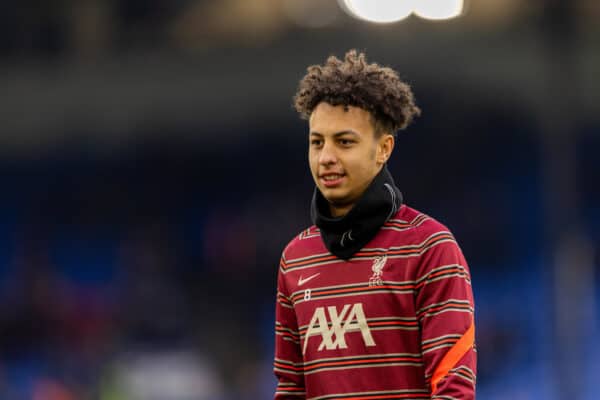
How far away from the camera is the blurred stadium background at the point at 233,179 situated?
8.50 meters

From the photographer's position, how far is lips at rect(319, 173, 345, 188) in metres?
2.48

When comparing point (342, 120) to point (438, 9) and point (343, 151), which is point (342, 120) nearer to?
point (343, 151)

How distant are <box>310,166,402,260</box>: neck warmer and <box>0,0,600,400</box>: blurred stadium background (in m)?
5.50

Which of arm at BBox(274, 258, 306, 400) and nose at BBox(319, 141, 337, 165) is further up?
nose at BBox(319, 141, 337, 165)

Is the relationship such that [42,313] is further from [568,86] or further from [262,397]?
[568,86]

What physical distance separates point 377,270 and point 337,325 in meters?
0.15

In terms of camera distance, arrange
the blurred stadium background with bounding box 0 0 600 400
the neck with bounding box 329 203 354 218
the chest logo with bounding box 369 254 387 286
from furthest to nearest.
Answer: the blurred stadium background with bounding box 0 0 600 400
the neck with bounding box 329 203 354 218
the chest logo with bounding box 369 254 387 286

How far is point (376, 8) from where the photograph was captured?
8703 millimetres

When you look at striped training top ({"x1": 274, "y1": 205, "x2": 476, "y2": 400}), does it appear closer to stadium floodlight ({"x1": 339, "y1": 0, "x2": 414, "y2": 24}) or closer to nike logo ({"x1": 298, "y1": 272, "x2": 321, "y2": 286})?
nike logo ({"x1": 298, "y1": 272, "x2": 321, "y2": 286})

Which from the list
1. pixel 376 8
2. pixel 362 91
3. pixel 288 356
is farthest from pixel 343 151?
pixel 376 8

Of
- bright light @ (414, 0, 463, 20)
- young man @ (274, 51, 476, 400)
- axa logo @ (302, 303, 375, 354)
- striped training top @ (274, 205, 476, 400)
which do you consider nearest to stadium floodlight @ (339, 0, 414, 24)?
bright light @ (414, 0, 463, 20)

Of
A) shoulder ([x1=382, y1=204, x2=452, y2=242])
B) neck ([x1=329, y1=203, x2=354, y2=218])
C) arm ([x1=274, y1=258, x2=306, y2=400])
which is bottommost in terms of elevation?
arm ([x1=274, y1=258, x2=306, y2=400])

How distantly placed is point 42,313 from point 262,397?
2306mm

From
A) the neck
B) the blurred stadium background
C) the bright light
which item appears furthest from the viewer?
the bright light
